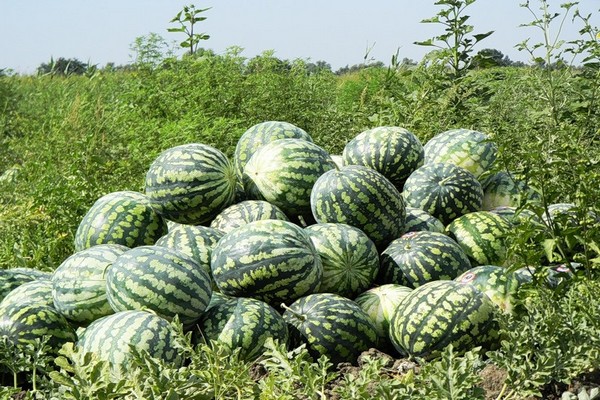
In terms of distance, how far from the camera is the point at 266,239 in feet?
12.9

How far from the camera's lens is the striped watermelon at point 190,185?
4.61 metres

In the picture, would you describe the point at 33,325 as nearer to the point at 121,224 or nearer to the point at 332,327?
the point at 121,224

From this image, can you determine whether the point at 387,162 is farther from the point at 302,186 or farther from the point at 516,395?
the point at 516,395

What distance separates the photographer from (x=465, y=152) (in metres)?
5.35

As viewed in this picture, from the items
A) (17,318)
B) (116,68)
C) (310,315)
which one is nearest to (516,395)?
(310,315)

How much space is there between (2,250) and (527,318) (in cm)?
422

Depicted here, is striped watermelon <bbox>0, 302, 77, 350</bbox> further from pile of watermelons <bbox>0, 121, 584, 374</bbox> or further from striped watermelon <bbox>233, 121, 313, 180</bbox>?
striped watermelon <bbox>233, 121, 313, 180</bbox>

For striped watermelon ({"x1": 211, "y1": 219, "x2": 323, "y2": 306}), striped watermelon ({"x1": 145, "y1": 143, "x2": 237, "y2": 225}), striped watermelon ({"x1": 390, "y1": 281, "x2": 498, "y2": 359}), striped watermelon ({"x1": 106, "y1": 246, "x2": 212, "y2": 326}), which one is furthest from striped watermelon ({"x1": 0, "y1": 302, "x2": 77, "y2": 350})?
striped watermelon ({"x1": 390, "y1": 281, "x2": 498, "y2": 359})

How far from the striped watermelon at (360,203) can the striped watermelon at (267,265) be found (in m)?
0.53

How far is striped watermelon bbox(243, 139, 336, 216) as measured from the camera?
478 centimetres

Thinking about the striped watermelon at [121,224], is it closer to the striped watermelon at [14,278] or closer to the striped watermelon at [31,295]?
the striped watermelon at [14,278]

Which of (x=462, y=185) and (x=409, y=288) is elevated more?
(x=462, y=185)

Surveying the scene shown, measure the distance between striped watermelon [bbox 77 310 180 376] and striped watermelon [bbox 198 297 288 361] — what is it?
0.80 feet

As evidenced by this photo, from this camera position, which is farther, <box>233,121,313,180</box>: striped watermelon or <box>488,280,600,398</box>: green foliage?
<box>233,121,313,180</box>: striped watermelon
